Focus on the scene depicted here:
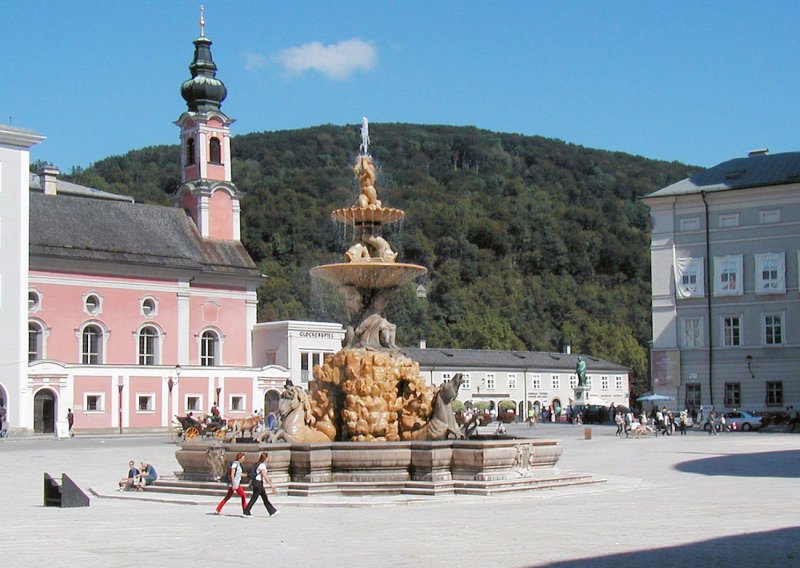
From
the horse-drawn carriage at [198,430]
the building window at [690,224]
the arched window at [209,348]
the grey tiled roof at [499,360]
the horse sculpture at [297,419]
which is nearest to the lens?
the horse sculpture at [297,419]

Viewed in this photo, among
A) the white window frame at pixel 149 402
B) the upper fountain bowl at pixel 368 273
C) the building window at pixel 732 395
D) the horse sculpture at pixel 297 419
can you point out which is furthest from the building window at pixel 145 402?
the horse sculpture at pixel 297 419

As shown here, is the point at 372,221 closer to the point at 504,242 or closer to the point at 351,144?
the point at 504,242

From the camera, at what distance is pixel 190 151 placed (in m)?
68.6

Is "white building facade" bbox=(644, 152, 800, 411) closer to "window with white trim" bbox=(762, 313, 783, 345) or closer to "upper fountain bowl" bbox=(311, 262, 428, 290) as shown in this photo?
"window with white trim" bbox=(762, 313, 783, 345)

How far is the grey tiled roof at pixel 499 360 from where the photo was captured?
80.1m

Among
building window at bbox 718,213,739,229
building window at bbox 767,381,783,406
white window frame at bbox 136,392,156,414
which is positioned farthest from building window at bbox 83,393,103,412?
building window at bbox 767,381,783,406

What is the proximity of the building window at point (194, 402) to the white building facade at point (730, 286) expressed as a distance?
22221mm

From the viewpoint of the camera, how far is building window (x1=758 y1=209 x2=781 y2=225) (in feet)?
179

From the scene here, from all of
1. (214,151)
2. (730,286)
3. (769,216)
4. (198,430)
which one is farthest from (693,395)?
(214,151)

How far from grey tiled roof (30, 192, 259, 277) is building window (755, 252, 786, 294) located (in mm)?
26550

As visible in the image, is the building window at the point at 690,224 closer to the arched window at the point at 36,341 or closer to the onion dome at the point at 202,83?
the onion dome at the point at 202,83

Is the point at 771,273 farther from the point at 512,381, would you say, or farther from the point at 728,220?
the point at 512,381

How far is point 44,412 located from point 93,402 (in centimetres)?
253

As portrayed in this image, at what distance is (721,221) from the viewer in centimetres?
5594
